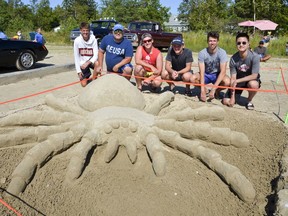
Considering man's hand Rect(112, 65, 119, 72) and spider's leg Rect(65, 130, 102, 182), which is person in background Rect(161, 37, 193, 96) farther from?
spider's leg Rect(65, 130, 102, 182)

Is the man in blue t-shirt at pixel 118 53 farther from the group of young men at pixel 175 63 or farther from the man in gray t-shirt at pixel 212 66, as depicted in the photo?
the man in gray t-shirt at pixel 212 66

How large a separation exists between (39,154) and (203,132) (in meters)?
1.75

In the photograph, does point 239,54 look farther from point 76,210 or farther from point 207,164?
point 76,210

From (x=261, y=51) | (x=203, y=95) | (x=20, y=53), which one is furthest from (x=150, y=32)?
(x=203, y=95)

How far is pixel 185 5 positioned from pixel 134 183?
48402mm

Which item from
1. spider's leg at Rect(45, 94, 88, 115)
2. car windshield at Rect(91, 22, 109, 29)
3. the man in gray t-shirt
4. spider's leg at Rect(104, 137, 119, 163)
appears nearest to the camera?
spider's leg at Rect(104, 137, 119, 163)

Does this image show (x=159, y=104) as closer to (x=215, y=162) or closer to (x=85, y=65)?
(x=215, y=162)

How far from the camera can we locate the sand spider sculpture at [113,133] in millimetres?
2836

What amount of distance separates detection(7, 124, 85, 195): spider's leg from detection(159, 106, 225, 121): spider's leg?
1075mm

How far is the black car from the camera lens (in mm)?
8211

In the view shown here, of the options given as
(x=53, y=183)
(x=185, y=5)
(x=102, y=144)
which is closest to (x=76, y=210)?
(x=53, y=183)

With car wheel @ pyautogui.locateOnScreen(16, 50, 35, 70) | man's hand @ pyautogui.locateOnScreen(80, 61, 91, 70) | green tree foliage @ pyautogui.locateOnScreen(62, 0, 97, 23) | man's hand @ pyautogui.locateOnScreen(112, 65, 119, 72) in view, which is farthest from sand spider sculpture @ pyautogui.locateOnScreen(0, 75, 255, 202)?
green tree foliage @ pyautogui.locateOnScreen(62, 0, 97, 23)

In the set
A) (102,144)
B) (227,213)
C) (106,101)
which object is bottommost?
(227,213)

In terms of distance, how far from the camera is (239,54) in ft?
16.8
